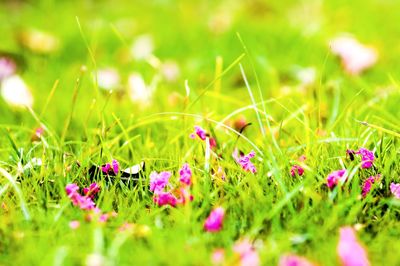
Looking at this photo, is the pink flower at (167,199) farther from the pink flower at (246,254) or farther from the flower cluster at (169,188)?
the pink flower at (246,254)

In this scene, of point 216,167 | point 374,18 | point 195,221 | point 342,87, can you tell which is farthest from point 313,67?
point 195,221

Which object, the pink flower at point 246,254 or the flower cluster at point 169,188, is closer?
the pink flower at point 246,254

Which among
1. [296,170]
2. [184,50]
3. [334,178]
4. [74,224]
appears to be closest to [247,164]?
[296,170]

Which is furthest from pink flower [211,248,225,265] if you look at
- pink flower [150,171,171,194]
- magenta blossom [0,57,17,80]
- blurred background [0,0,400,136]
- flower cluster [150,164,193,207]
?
magenta blossom [0,57,17,80]

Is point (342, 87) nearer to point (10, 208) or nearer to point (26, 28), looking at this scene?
point (10, 208)

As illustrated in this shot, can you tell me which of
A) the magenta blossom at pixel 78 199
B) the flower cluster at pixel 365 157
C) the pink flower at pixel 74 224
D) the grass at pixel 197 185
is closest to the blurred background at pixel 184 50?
the grass at pixel 197 185

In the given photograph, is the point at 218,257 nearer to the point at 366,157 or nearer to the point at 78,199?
the point at 78,199
